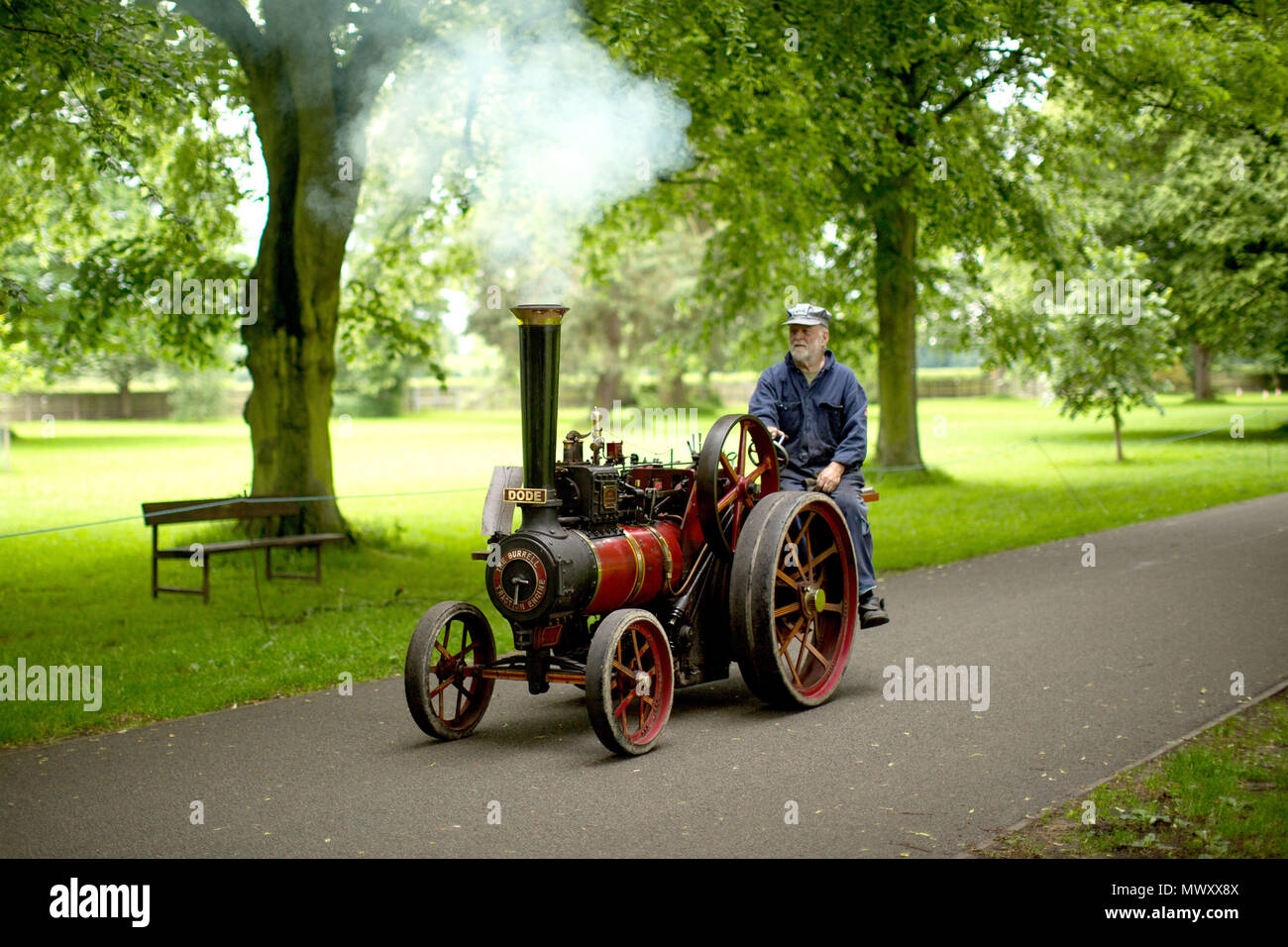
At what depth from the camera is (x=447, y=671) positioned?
6301mm

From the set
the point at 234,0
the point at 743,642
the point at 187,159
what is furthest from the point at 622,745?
the point at 187,159

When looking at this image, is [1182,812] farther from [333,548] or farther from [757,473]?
[333,548]

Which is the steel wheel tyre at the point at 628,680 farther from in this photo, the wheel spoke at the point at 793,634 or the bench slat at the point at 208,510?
the bench slat at the point at 208,510

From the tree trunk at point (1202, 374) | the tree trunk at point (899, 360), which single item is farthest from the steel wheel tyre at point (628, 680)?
the tree trunk at point (1202, 374)

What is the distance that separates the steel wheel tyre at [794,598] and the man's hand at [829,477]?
0.26 feet

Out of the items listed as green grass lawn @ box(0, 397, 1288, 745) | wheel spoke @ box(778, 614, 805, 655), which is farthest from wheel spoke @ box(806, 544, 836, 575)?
green grass lawn @ box(0, 397, 1288, 745)

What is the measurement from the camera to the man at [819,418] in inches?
292

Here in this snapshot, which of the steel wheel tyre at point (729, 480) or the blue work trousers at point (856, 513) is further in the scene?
the blue work trousers at point (856, 513)

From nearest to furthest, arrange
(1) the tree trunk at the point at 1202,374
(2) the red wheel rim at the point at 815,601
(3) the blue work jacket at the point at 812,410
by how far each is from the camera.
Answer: (2) the red wheel rim at the point at 815,601 → (3) the blue work jacket at the point at 812,410 → (1) the tree trunk at the point at 1202,374

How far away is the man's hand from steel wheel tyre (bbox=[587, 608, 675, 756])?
147 cm

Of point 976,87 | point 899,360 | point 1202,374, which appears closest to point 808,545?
point 976,87

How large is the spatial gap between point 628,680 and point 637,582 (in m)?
0.51

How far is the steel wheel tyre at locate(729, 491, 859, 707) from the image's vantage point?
255 inches
